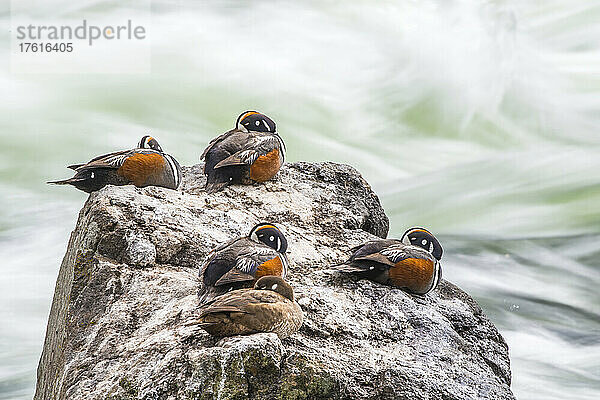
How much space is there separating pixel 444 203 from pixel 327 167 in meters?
Answer: 7.06

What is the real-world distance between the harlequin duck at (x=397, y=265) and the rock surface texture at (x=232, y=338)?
81mm

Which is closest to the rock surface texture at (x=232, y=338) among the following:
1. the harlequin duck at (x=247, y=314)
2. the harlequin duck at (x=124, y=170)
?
the harlequin duck at (x=247, y=314)

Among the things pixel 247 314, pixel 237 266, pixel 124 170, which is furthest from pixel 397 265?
pixel 124 170

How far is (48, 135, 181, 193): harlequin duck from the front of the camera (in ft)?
18.3

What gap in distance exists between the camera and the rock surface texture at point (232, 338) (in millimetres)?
3576

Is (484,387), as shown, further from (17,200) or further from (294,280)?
(17,200)

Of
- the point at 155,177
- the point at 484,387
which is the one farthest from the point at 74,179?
the point at 484,387

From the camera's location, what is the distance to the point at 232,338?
3.55 m

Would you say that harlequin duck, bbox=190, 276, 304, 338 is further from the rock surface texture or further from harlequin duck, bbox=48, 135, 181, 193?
harlequin duck, bbox=48, 135, 181, 193

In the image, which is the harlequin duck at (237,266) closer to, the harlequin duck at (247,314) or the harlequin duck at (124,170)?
the harlequin duck at (247,314)

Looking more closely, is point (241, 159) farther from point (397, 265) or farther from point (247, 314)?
point (247, 314)

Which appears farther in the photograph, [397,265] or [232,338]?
[397,265]

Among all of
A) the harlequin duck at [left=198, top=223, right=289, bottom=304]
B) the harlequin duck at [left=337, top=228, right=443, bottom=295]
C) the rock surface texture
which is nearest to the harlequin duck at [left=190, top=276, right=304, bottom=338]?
the rock surface texture

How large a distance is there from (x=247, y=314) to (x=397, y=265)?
55.0 inches
